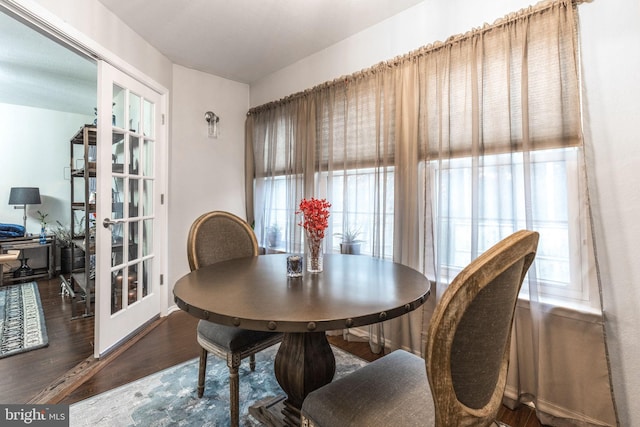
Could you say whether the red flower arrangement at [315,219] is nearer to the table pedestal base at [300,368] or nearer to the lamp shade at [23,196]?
the table pedestal base at [300,368]

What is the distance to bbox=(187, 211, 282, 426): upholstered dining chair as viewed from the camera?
1.46 m

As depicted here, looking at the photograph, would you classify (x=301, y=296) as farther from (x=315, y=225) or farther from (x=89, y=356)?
(x=89, y=356)

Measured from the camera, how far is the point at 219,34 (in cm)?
258

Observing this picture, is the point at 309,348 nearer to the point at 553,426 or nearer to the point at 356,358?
the point at 356,358

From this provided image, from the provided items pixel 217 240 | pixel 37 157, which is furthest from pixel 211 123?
pixel 37 157

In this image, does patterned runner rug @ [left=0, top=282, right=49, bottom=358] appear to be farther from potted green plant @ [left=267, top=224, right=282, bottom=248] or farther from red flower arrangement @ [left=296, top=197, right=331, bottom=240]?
red flower arrangement @ [left=296, top=197, right=331, bottom=240]

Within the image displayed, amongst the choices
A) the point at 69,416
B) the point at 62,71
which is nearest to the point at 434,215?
the point at 69,416

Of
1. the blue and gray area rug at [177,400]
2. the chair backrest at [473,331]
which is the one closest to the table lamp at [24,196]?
the blue and gray area rug at [177,400]

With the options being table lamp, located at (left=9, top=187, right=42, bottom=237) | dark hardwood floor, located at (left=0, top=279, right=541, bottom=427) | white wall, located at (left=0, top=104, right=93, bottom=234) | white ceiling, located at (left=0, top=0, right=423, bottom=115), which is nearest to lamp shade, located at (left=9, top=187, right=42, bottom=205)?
table lamp, located at (left=9, top=187, right=42, bottom=237)

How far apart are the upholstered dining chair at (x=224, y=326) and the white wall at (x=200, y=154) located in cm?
138

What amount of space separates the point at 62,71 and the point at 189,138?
168 centimetres

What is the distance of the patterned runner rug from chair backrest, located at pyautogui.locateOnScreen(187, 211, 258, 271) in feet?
5.78

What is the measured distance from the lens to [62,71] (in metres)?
3.39

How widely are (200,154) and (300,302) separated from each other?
9.07ft
